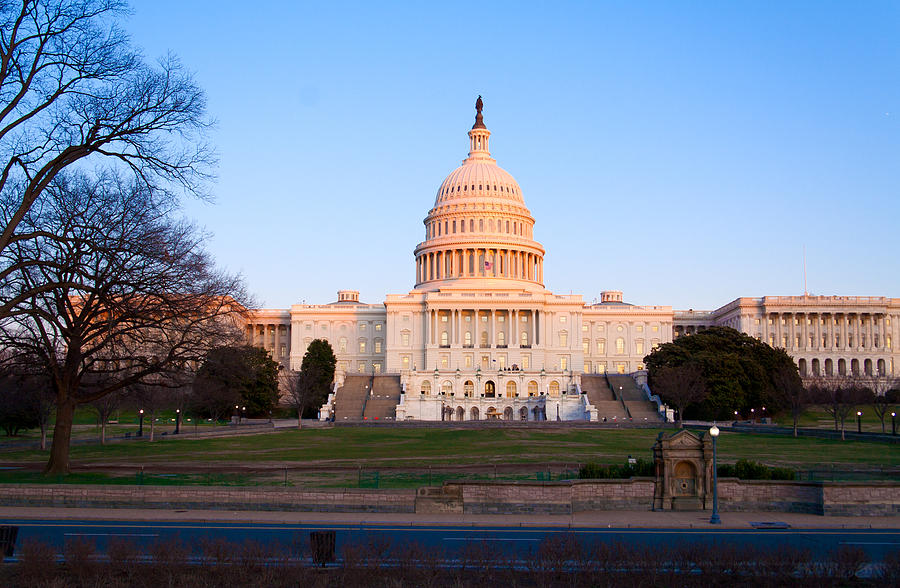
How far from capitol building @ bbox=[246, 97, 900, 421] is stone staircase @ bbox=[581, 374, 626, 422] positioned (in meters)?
0.73

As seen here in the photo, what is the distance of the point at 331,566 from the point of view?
17.4m

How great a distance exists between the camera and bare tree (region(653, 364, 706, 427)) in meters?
82.9

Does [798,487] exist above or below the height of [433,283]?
below

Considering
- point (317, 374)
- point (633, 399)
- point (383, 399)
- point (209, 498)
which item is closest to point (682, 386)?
point (633, 399)

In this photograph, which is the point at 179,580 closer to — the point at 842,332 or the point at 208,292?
the point at 208,292

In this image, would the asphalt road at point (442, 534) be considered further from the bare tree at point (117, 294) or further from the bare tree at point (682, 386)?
the bare tree at point (682, 386)

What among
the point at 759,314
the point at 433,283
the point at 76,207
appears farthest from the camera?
the point at 433,283

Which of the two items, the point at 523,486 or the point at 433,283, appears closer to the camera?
the point at 523,486

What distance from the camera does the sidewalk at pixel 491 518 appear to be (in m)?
24.1

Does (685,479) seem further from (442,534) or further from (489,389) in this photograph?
(489,389)

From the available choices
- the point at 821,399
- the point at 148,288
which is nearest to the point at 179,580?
the point at 148,288

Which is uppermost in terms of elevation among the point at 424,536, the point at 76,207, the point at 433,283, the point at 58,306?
the point at 433,283

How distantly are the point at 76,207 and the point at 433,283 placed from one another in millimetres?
111095

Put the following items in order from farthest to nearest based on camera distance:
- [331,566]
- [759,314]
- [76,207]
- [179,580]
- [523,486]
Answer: [759,314]
[76,207]
[523,486]
[331,566]
[179,580]
